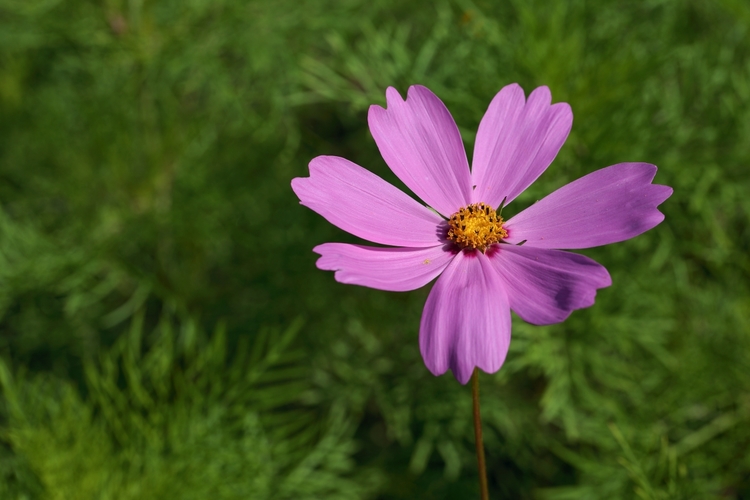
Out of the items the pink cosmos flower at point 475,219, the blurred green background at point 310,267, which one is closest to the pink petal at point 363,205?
the pink cosmos flower at point 475,219

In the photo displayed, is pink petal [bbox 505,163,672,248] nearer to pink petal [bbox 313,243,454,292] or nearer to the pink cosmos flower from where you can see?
the pink cosmos flower

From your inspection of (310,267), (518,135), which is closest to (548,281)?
(518,135)

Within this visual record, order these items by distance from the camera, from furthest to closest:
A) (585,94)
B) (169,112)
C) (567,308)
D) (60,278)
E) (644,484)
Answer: (169,112) → (60,278) → (585,94) → (644,484) → (567,308)

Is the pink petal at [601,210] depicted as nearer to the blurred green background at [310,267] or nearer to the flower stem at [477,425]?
the flower stem at [477,425]

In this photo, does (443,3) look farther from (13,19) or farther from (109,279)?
(13,19)

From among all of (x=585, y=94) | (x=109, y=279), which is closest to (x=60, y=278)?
(x=109, y=279)

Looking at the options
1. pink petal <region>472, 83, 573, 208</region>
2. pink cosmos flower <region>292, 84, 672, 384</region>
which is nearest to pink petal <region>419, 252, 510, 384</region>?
pink cosmos flower <region>292, 84, 672, 384</region>
